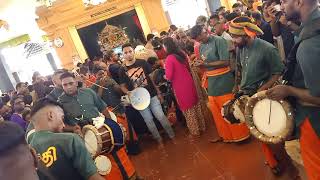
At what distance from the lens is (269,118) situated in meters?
2.96

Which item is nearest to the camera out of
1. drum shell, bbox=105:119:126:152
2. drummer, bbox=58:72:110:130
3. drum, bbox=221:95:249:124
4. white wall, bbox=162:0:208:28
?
drum, bbox=221:95:249:124

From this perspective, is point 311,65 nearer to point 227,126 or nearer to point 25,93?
point 227,126

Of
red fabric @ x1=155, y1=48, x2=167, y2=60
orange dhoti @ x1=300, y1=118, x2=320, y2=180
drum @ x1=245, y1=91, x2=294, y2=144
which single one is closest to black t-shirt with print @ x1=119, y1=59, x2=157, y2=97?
red fabric @ x1=155, y1=48, x2=167, y2=60

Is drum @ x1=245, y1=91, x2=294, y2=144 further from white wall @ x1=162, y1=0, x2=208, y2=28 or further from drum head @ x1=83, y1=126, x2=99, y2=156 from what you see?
white wall @ x1=162, y1=0, x2=208, y2=28

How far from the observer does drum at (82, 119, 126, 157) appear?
414 cm

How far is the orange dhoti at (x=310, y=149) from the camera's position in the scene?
2383 millimetres

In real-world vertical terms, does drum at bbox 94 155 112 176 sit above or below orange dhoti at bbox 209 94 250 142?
above

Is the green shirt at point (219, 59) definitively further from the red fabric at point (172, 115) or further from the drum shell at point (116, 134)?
the red fabric at point (172, 115)

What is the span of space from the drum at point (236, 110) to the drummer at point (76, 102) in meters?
1.80

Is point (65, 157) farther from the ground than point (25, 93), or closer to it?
farther from the ground

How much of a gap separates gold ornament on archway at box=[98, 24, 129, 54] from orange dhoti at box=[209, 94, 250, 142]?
12.6m

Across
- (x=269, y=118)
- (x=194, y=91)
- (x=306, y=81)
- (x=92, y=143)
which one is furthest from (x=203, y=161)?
(x=306, y=81)

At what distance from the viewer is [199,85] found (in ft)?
21.8

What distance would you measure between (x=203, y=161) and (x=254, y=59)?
205 centimetres
